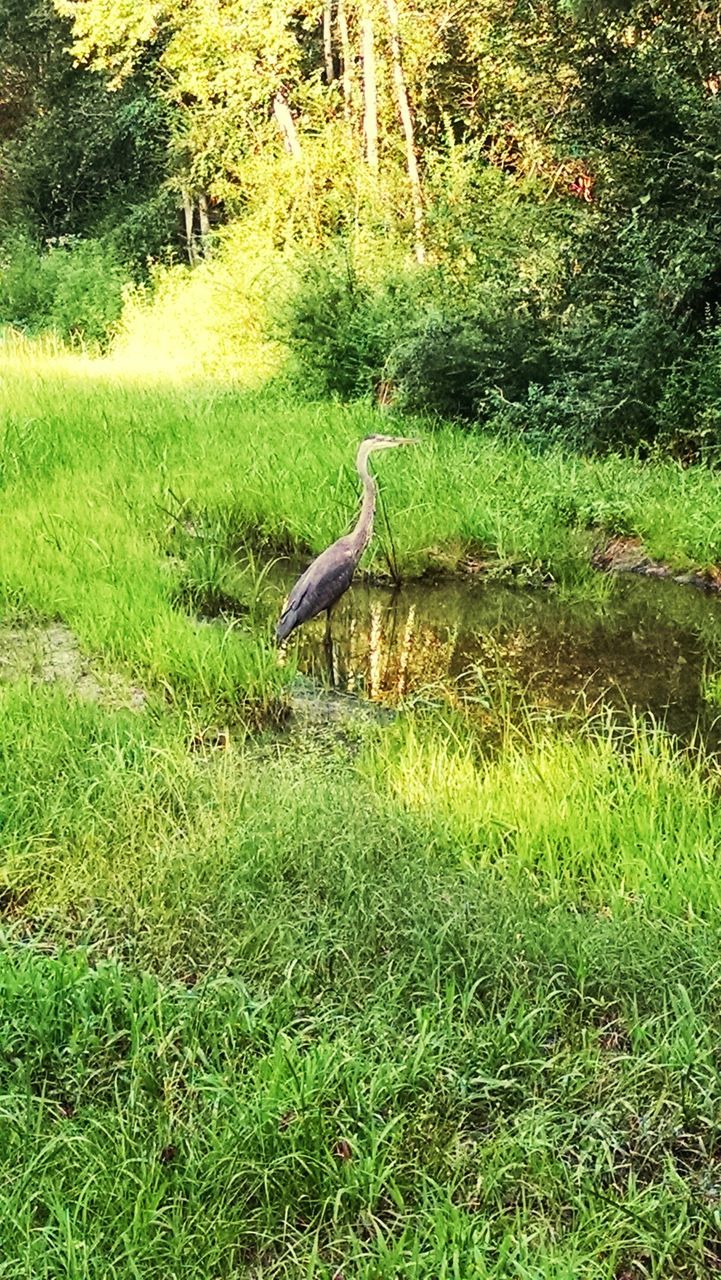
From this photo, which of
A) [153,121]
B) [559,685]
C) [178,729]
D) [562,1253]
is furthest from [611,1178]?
[153,121]

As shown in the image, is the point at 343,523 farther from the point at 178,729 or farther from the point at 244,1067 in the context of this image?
the point at 244,1067

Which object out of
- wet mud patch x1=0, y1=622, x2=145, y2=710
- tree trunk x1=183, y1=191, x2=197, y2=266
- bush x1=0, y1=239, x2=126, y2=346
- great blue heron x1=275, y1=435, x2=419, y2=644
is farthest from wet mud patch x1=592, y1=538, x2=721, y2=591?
tree trunk x1=183, y1=191, x2=197, y2=266

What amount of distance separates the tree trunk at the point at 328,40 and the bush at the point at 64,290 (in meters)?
4.50

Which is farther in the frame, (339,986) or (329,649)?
(329,649)

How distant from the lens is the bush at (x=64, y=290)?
59.3ft

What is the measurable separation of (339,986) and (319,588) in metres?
2.73

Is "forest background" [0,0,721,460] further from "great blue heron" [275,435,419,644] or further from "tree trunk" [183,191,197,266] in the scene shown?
"great blue heron" [275,435,419,644]

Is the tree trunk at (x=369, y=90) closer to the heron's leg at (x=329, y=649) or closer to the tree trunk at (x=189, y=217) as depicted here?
the tree trunk at (x=189, y=217)

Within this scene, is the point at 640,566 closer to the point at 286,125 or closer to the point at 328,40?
the point at 286,125

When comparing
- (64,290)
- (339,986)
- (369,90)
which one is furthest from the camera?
(64,290)

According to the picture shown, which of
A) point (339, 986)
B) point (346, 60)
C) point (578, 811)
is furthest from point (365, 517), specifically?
point (346, 60)

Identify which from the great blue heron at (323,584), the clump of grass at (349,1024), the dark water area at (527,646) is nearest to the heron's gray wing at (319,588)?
the great blue heron at (323,584)

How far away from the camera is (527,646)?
5.43 metres

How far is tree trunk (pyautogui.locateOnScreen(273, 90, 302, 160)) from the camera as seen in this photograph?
612 inches
